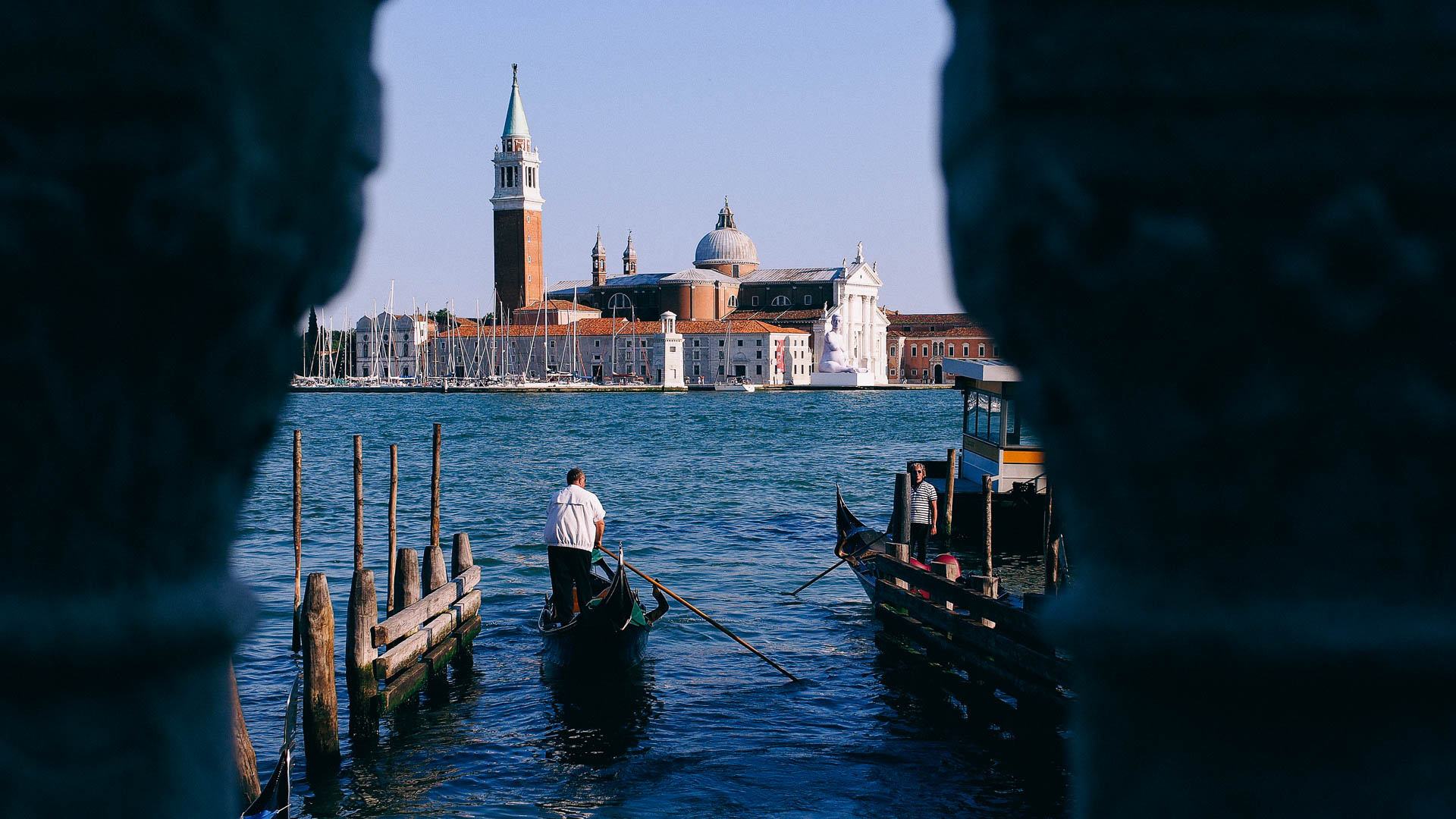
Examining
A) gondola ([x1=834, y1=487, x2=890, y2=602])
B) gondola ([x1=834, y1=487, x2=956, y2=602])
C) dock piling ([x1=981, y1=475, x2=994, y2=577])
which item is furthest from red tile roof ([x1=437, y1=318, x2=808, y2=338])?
dock piling ([x1=981, y1=475, x2=994, y2=577])

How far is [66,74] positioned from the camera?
1.55ft

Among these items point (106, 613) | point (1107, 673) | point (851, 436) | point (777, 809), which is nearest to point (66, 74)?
point (106, 613)

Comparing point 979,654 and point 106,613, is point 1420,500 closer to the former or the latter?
point 106,613

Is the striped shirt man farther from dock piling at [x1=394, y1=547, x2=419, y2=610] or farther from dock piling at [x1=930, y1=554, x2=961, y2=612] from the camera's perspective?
dock piling at [x1=394, y1=547, x2=419, y2=610]

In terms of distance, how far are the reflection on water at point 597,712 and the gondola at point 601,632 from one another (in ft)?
0.25

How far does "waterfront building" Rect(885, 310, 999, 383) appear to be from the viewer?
7931 cm

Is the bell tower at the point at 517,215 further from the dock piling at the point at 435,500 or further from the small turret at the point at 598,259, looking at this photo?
the dock piling at the point at 435,500

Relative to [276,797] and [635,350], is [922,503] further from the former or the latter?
[635,350]

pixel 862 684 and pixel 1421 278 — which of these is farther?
pixel 862 684

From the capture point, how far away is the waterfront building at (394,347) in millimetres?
74688

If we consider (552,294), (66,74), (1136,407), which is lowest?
(1136,407)

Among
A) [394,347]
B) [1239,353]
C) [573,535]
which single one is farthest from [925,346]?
[1239,353]

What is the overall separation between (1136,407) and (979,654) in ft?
23.7

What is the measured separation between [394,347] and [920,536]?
70822 mm
